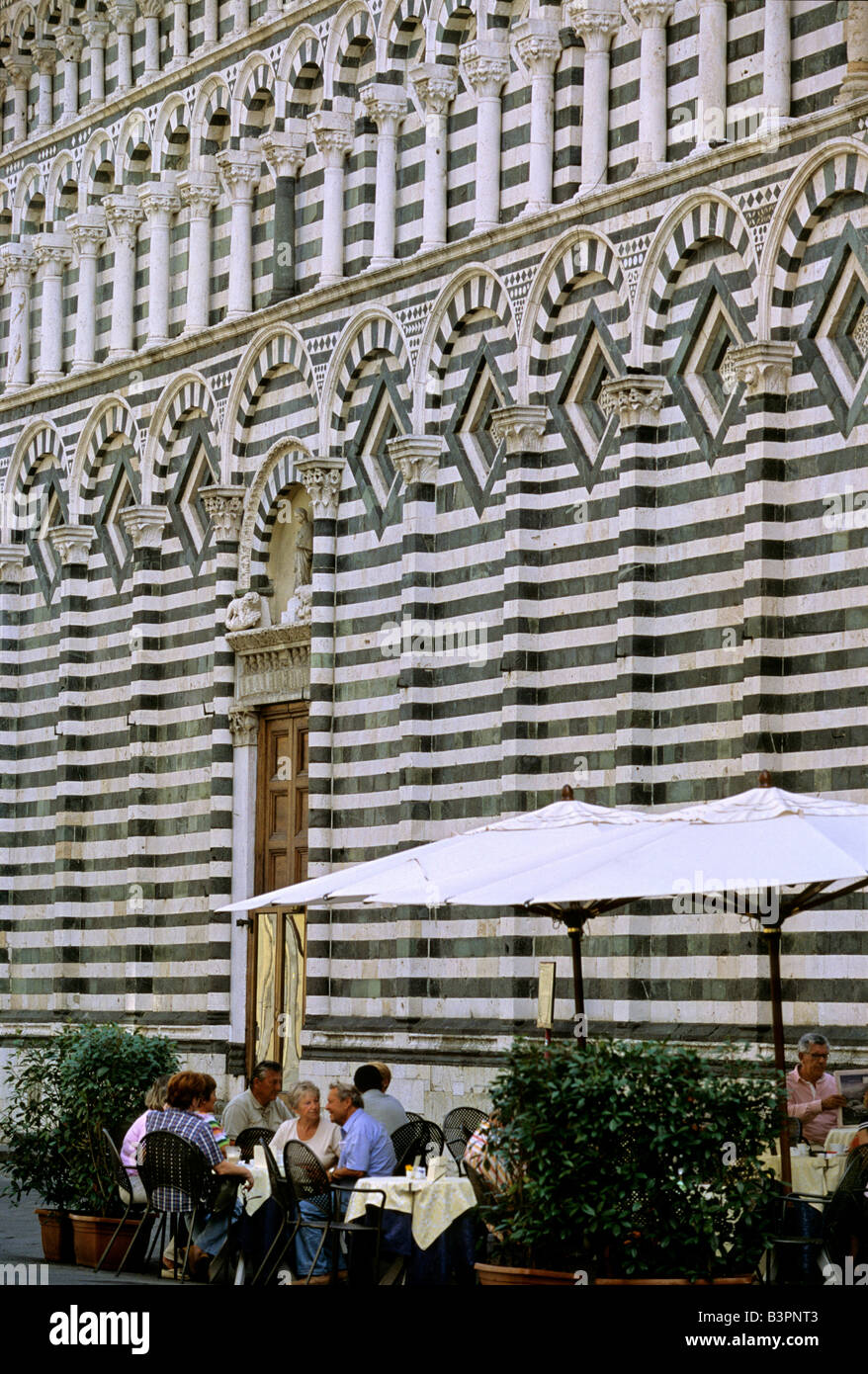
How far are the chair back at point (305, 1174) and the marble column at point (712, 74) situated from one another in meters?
7.65

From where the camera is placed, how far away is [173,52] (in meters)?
23.9

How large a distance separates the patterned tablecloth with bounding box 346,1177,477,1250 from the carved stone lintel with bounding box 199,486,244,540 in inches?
436

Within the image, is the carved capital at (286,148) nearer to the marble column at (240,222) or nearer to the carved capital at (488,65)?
the marble column at (240,222)

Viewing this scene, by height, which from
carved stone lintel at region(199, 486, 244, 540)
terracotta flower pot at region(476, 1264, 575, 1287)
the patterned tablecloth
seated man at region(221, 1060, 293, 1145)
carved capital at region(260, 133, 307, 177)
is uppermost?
carved capital at region(260, 133, 307, 177)

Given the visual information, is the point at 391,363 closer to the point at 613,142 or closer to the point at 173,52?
the point at 613,142

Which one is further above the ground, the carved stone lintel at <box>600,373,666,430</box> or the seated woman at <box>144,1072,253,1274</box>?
the carved stone lintel at <box>600,373,666,430</box>

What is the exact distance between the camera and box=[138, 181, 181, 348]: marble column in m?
23.7

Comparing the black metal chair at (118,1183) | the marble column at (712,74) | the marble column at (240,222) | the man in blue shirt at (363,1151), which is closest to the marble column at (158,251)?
the marble column at (240,222)

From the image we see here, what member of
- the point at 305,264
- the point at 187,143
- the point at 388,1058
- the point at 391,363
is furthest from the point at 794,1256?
the point at 187,143

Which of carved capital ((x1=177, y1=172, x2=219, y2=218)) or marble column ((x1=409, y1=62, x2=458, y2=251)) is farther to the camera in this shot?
carved capital ((x1=177, y1=172, x2=219, y2=218))

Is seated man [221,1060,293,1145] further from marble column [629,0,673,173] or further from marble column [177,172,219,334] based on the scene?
marble column [177,172,219,334]

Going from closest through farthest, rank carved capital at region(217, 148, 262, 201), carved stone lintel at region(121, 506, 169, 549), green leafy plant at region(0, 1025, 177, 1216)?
1. green leafy plant at region(0, 1025, 177, 1216)
2. carved capital at region(217, 148, 262, 201)
3. carved stone lintel at region(121, 506, 169, 549)

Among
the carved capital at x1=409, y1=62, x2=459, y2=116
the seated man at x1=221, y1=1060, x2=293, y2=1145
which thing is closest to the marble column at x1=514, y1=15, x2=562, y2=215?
the carved capital at x1=409, y1=62, x2=459, y2=116

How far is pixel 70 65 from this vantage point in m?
25.5
